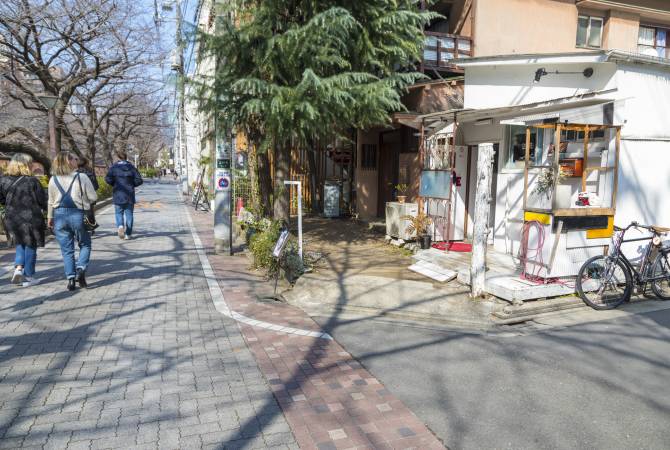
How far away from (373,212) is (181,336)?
962cm

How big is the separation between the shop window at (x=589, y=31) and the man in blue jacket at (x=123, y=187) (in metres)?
13.0

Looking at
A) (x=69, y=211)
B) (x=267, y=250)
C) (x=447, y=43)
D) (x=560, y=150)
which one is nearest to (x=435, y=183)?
(x=560, y=150)

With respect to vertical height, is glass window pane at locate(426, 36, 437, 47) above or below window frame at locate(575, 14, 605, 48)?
below

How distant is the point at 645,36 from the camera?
15.0 meters

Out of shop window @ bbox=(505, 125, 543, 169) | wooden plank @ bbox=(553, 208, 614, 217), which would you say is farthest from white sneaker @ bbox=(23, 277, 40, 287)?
shop window @ bbox=(505, 125, 543, 169)

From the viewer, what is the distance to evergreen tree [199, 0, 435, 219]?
7.13 m

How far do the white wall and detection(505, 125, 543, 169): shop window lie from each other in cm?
65

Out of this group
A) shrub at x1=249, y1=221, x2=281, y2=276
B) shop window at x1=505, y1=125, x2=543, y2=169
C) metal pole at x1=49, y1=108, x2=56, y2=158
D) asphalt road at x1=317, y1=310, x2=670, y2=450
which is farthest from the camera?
metal pole at x1=49, y1=108, x2=56, y2=158

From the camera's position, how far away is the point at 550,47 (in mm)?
13086

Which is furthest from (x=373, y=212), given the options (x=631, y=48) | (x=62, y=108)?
(x=62, y=108)

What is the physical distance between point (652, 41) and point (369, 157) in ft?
33.3

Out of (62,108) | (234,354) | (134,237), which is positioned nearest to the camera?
(234,354)

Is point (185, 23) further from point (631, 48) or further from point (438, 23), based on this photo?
point (631, 48)

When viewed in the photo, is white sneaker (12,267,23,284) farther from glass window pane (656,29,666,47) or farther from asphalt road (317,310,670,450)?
glass window pane (656,29,666,47)
